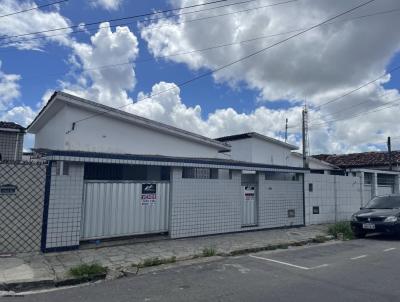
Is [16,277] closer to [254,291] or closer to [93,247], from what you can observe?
[93,247]

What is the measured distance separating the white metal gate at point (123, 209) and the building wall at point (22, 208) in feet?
3.53

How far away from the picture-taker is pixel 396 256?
28.4 feet

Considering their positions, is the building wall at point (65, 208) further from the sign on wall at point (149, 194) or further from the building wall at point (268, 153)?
the building wall at point (268, 153)

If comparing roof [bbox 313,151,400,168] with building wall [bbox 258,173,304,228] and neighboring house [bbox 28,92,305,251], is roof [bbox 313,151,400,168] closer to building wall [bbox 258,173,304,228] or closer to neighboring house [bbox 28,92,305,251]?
neighboring house [bbox 28,92,305,251]

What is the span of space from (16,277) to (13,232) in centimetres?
202

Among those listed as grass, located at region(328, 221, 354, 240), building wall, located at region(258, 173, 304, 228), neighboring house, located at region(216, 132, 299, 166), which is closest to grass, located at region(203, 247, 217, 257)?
building wall, located at region(258, 173, 304, 228)

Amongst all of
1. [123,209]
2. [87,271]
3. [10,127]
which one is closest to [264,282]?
[87,271]

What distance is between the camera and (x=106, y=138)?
14.3 meters

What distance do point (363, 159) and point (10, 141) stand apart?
28.8m

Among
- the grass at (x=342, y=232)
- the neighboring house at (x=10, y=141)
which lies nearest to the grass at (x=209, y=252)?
the grass at (x=342, y=232)

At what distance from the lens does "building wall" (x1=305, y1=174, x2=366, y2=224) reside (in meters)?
14.5

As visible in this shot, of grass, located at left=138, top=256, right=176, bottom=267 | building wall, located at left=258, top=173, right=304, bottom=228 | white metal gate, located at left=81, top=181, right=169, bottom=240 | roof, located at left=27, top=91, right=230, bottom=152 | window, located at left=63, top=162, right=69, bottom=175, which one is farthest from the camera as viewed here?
roof, located at left=27, top=91, right=230, bottom=152

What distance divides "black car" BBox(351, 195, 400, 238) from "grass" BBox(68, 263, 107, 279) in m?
8.96

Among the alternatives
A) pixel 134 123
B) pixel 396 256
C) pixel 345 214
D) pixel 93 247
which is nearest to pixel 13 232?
pixel 93 247
